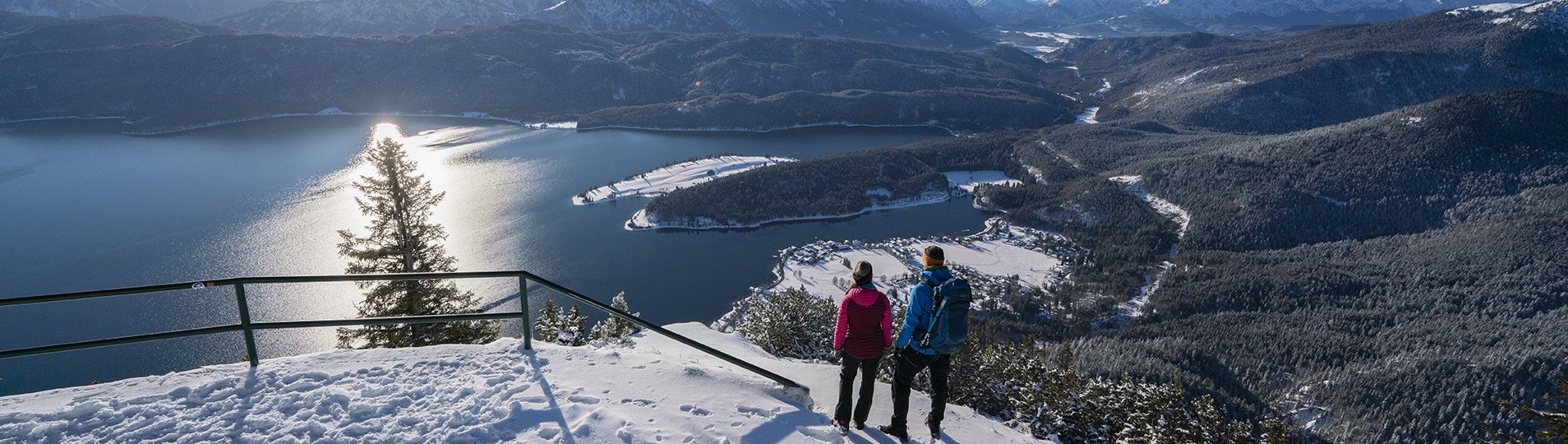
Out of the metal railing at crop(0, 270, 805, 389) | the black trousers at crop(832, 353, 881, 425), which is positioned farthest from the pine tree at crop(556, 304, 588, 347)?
the black trousers at crop(832, 353, 881, 425)

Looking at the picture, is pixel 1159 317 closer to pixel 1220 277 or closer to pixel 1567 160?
pixel 1220 277

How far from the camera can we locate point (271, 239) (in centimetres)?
9656

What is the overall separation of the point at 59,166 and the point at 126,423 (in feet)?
653

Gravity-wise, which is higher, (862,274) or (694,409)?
(862,274)

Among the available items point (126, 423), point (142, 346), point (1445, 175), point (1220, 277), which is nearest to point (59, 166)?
point (142, 346)

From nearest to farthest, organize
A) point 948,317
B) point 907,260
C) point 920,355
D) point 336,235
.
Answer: point 948,317, point 920,355, point 336,235, point 907,260

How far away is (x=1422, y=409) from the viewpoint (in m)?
59.8

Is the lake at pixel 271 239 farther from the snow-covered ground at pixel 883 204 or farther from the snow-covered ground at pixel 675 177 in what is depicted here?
the snow-covered ground at pixel 675 177

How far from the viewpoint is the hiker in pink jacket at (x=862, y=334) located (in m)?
10.2

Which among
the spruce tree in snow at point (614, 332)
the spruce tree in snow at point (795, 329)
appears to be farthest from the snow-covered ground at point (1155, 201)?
the spruce tree in snow at point (614, 332)

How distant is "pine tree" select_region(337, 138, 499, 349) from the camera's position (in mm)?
24625

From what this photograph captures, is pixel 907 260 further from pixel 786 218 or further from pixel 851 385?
pixel 851 385

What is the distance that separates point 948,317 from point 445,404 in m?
8.26

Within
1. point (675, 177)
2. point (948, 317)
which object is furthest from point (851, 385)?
point (675, 177)
